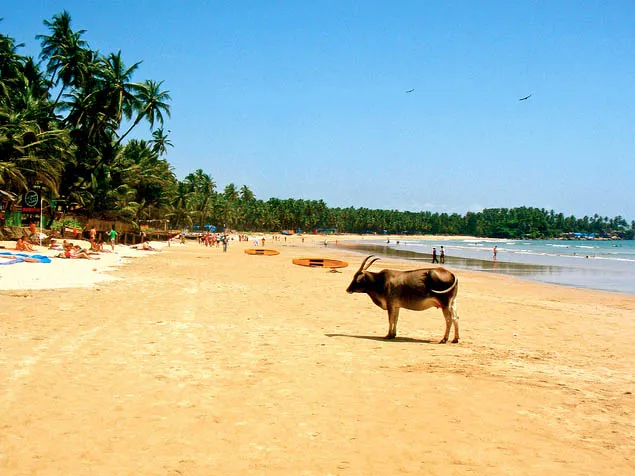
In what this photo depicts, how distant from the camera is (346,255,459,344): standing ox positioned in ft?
34.2

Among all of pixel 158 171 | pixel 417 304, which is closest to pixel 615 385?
pixel 417 304

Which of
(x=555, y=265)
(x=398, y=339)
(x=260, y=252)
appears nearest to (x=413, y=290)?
(x=398, y=339)

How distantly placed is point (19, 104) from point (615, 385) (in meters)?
47.0

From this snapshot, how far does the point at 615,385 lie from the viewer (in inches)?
304

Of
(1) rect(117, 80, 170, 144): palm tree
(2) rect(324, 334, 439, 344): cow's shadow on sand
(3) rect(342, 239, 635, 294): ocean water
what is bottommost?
(3) rect(342, 239, 635, 294): ocean water

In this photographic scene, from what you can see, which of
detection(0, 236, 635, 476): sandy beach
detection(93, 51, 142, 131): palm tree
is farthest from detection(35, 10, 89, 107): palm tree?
detection(0, 236, 635, 476): sandy beach

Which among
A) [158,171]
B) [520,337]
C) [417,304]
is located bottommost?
[520,337]

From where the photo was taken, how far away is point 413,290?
10594mm

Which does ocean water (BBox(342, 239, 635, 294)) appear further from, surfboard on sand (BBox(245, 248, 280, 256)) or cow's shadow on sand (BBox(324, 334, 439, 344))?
cow's shadow on sand (BBox(324, 334, 439, 344))

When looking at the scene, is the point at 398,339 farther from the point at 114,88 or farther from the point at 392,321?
the point at 114,88

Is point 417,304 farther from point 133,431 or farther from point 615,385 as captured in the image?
point 133,431

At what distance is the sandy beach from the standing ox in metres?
0.66

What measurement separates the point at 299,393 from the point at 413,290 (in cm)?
443

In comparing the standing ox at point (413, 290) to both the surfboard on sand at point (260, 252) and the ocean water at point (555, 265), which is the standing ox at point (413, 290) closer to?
the ocean water at point (555, 265)
